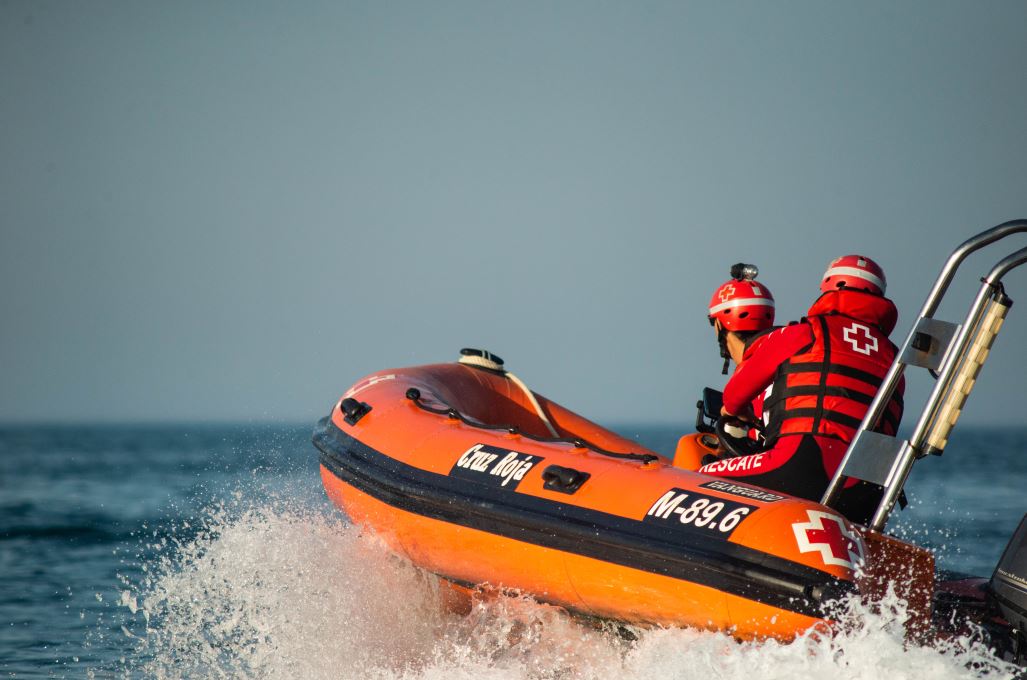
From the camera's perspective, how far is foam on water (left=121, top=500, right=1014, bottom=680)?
306 centimetres

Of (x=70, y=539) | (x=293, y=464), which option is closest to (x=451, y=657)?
(x=293, y=464)

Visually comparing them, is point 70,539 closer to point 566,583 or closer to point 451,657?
point 451,657

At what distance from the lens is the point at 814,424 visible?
3863 millimetres

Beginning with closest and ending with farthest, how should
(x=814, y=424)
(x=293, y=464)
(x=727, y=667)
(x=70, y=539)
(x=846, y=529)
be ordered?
(x=727, y=667) < (x=846, y=529) < (x=814, y=424) < (x=293, y=464) < (x=70, y=539)

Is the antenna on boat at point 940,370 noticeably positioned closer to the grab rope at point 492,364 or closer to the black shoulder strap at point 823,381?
the black shoulder strap at point 823,381

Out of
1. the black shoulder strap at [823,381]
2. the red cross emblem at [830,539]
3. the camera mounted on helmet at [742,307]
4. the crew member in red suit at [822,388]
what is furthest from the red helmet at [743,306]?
the red cross emblem at [830,539]

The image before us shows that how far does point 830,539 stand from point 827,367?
75 cm

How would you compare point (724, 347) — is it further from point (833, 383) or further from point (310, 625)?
point (310, 625)

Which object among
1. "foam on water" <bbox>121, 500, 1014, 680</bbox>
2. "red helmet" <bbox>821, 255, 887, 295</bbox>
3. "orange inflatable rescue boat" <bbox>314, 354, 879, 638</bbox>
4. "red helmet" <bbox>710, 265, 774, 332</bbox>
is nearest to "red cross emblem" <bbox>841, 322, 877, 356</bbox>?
"red helmet" <bbox>821, 255, 887, 295</bbox>

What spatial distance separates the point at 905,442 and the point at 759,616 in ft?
2.33

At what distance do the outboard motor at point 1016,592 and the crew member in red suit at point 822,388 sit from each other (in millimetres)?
530

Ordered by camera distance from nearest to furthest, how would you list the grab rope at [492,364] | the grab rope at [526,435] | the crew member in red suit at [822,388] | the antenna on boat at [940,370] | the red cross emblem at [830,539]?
the red cross emblem at [830,539]
the antenna on boat at [940,370]
the crew member in red suit at [822,388]
the grab rope at [526,435]
the grab rope at [492,364]

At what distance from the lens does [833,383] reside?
3.88 m

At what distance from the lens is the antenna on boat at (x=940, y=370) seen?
11.4 feet
